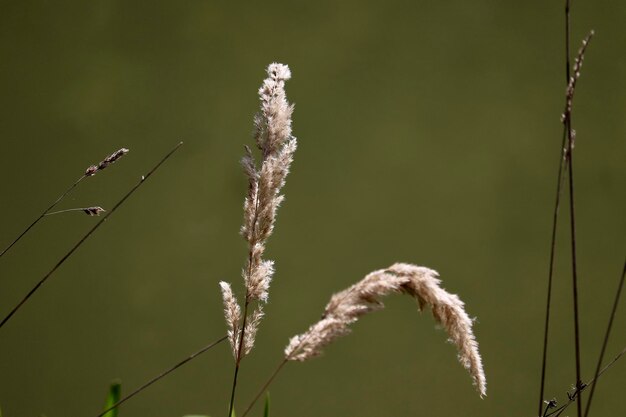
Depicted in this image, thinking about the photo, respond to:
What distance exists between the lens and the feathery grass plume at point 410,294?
2.90 ft

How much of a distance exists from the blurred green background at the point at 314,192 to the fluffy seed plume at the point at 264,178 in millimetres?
925

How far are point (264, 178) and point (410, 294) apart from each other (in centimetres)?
24

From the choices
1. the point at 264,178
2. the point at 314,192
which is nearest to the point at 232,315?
the point at 264,178

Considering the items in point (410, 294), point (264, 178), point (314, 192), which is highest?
point (314, 192)

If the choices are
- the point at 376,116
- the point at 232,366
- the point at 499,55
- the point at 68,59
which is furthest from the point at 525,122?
the point at 68,59

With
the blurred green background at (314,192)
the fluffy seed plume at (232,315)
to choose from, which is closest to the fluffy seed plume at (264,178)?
the fluffy seed plume at (232,315)

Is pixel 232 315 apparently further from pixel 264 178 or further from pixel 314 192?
pixel 314 192

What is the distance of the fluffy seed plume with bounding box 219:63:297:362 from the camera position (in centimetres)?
96

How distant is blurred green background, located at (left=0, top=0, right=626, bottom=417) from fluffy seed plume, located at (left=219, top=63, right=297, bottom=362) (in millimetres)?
925

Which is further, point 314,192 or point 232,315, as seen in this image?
point 314,192

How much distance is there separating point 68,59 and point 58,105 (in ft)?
0.39

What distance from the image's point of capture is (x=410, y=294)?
906 millimetres

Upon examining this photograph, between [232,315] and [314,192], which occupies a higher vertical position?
[314,192]

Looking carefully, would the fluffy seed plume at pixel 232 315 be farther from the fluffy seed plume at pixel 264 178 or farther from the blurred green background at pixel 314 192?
the blurred green background at pixel 314 192
